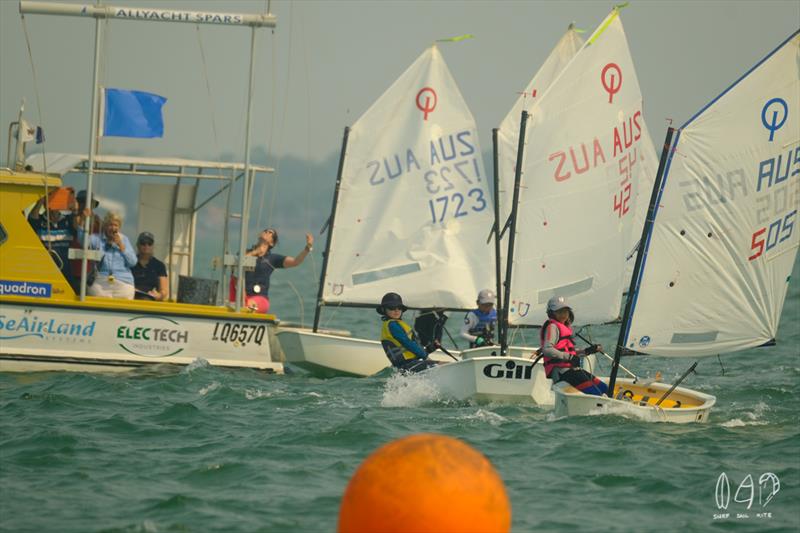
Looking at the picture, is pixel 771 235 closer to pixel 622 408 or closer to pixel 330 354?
pixel 622 408

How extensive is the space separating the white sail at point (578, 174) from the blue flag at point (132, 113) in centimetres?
508

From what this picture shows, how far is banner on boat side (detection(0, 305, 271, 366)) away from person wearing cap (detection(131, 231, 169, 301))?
87 cm

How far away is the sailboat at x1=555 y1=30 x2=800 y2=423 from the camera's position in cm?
1340

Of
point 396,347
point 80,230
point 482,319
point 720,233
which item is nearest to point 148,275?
point 80,230

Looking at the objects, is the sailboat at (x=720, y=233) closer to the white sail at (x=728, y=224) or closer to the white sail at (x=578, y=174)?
the white sail at (x=728, y=224)

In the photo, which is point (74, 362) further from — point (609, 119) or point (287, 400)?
point (609, 119)

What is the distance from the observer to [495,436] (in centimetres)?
1256

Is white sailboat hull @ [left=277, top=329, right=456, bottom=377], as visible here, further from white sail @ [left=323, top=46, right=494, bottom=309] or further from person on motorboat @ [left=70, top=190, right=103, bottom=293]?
person on motorboat @ [left=70, top=190, right=103, bottom=293]

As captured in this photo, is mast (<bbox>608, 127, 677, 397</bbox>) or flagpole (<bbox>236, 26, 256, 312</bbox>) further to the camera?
flagpole (<bbox>236, 26, 256, 312</bbox>)

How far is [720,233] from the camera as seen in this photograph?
13.6 m

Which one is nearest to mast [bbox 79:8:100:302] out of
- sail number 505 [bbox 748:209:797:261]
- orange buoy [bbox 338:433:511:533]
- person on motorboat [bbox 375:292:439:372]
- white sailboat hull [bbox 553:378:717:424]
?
person on motorboat [bbox 375:292:439:372]

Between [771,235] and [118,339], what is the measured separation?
8498mm

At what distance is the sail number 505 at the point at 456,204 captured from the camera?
1889 centimetres

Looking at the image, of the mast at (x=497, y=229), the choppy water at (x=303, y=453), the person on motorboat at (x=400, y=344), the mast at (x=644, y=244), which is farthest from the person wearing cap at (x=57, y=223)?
the mast at (x=644, y=244)
